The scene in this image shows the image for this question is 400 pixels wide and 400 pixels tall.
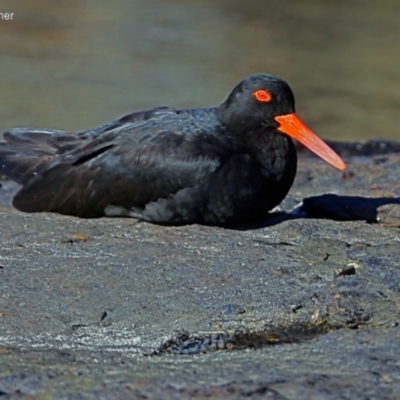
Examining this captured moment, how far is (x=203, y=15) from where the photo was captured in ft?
53.0

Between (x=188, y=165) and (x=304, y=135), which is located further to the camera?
(x=304, y=135)

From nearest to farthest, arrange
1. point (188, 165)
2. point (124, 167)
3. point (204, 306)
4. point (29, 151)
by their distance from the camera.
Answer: point (204, 306)
point (188, 165)
point (124, 167)
point (29, 151)

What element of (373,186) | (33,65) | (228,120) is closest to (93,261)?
(228,120)

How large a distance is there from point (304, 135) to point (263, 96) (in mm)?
354

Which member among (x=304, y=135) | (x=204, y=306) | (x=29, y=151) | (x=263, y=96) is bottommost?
(x=204, y=306)

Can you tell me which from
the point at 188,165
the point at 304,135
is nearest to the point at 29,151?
the point at 188,165

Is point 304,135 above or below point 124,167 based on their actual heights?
above

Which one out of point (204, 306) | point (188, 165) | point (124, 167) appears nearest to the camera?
point (204, 306)

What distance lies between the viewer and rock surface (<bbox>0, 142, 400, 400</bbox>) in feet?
12.6

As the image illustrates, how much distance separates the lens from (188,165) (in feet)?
20.6

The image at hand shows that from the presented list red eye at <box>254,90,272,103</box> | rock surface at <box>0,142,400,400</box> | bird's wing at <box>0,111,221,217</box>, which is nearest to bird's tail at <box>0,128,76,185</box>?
bird's wing at <box>0,111,221,217</box>

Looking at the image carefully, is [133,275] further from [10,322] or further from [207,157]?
[207,157]

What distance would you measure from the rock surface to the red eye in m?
0.74

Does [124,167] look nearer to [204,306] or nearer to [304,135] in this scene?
[304,135]
